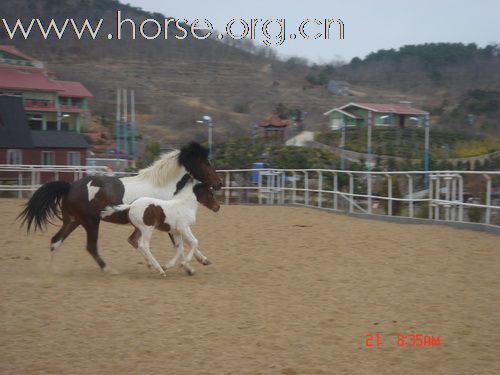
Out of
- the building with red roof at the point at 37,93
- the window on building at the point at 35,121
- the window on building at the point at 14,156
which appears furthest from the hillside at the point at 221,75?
the window on building at the point at 14,156

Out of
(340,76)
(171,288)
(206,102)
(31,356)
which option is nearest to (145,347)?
(31,356)

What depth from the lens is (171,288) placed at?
6.79 m

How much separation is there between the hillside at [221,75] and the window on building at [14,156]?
2578 cm

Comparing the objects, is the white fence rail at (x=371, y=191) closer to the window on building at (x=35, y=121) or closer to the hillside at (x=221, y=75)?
the window on building at (x=35, y=121)

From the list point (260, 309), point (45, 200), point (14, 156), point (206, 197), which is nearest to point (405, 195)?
point (206, 197)

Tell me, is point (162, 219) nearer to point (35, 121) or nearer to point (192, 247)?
point (192, 247)

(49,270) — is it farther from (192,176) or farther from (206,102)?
(206,102)

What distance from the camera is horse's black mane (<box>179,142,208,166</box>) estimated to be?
840cm

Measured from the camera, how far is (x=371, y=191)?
1661 centimetres

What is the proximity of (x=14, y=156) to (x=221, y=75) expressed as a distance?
159 ft

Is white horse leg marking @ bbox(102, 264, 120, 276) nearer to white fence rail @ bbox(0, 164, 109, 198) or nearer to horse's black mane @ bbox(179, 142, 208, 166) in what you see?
horse's black mane @ bbox(179, 142, 208, 166)

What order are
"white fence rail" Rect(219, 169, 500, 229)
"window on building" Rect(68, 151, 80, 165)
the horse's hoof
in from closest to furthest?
the horse's hoof, "white fence rail" Rect(219, 169, 500, 229), "window on building" Rect(68, 151, 80, 165)
